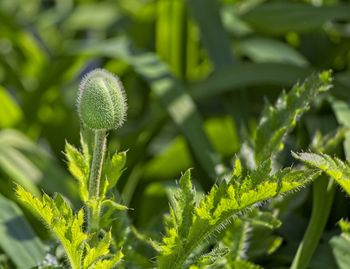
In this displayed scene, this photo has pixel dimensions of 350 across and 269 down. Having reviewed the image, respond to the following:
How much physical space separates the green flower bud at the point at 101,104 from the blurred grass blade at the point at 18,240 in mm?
217

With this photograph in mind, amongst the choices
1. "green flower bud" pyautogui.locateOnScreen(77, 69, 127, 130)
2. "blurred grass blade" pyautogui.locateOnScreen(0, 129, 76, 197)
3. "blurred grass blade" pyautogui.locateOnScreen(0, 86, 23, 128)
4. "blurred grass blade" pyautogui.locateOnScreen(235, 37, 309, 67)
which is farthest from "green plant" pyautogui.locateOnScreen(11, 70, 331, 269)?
"blurred grass blade" pyautogui.locateOnScreen(0, 86, 23, 128)

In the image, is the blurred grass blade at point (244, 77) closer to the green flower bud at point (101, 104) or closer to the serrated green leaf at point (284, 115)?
the serrated green leaf at point (284, 115)

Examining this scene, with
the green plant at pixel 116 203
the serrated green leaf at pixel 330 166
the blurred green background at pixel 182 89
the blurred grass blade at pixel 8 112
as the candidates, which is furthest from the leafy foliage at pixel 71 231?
the blurred grass blade at pixel 8 112

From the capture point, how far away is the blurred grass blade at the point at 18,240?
77 centimetres

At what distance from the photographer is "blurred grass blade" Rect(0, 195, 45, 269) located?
77 centimetres

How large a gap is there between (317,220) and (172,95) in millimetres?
386

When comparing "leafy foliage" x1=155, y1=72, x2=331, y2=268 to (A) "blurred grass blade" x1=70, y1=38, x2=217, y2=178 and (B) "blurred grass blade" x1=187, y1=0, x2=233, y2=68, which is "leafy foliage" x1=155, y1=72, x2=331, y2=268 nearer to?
(A) "blurred grass blade" x1=70, y1=38, x2=217, y2=178

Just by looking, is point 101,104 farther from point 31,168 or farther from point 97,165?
point 31,168

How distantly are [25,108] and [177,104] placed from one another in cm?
43

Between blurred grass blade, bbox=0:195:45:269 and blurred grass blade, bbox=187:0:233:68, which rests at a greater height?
blurred grass blade, bbox=187:0:233:68

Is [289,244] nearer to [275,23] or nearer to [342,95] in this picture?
[342,95]

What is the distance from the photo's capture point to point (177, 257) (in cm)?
60

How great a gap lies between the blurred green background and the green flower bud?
0.91 feet

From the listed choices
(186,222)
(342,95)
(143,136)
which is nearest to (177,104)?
(143,136)
